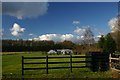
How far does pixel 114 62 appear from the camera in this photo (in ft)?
65.1

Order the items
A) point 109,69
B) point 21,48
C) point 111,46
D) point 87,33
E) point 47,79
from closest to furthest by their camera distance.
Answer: point 47,79 → point 109,69 → point 111,46 → point 21,48 → point 87,33

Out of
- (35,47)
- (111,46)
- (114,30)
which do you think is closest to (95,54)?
(114,30)

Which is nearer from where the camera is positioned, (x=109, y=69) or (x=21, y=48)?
(x=109, y=69)

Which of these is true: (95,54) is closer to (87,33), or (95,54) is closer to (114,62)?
(114,62)

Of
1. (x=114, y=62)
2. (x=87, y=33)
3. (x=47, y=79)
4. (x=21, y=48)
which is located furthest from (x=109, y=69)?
(x=87, y=33)

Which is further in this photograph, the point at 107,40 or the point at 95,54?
the point at 107,40

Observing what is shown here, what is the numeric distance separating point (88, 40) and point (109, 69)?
49989mm

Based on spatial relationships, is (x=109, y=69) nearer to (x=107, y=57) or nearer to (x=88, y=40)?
(x=107, y=57)

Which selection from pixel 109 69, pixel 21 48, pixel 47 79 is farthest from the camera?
pixel 21 48

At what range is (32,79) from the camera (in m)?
15.0

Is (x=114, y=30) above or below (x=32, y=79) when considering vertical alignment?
above

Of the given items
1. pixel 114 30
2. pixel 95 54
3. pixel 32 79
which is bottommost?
pixel 32 79

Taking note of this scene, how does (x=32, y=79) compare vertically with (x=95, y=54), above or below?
below

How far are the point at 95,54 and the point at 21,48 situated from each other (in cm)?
3904
